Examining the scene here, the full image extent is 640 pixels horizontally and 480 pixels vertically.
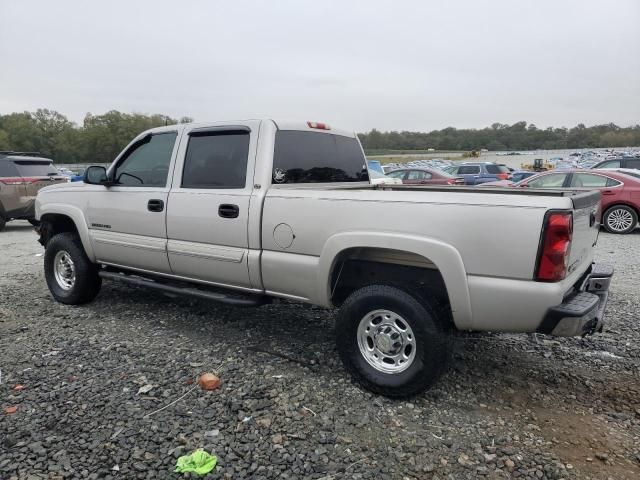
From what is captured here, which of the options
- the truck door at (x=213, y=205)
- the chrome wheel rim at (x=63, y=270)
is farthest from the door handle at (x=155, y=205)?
the chrome wheel rim at (x=63, y=270)

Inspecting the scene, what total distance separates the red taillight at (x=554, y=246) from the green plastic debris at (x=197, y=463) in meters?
2.09

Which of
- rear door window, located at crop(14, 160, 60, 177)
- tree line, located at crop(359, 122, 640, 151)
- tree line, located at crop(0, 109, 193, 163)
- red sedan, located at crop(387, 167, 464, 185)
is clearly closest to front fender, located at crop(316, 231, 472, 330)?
rear door window, located at crop(14, 160, 60, 177)

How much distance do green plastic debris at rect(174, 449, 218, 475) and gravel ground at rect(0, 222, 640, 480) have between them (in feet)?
0.18

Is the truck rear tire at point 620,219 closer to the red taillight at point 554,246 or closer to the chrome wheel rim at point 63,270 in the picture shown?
the red taillight at point 554,246

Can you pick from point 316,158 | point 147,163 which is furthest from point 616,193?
point 147,163

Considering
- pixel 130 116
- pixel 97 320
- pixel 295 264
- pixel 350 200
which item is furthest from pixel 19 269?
pixel 130 116

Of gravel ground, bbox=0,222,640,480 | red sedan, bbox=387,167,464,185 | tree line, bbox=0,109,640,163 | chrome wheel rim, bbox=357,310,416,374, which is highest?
tree line, bbox=0,109,640,163

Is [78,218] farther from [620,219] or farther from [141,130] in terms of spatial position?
[141,130]

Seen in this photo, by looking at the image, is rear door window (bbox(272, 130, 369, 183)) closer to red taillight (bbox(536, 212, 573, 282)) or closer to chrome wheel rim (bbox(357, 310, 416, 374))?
chrome wheel rim (bbox(357, 310, 416, 374))

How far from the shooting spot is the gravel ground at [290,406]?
8.54 feet

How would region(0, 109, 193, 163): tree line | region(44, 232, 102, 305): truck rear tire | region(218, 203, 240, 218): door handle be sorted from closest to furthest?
1. region(218, 203, 240, 218): door handle
2. region(44, 232, 102, 305): truck rear tire
3. region(0, 109, 193, 163): tree line

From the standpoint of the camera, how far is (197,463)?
258 centimetres

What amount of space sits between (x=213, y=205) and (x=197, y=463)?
2.03m

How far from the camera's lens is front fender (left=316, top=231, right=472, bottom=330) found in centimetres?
289
